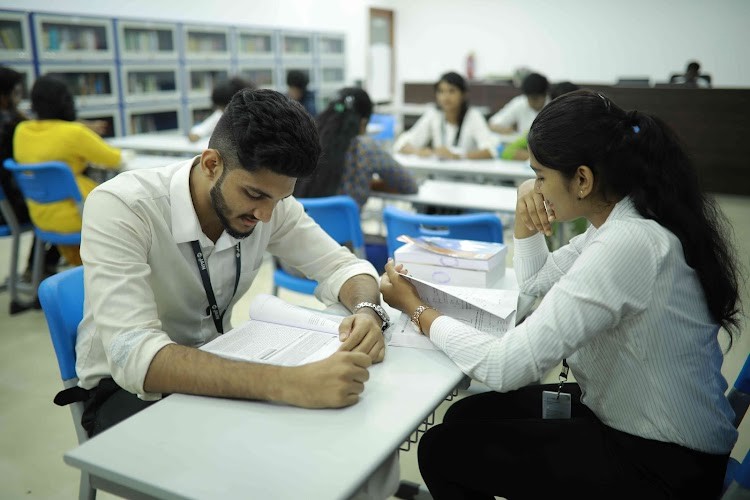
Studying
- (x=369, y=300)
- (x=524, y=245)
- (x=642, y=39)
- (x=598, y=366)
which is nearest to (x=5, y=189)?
(x=369, y=300)

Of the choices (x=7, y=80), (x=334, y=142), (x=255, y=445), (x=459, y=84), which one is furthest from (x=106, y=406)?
(x=459, y=84)

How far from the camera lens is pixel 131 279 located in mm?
1241

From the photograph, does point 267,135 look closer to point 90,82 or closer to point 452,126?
point 452,126

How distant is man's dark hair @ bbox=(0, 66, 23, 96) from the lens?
3586 millimetres

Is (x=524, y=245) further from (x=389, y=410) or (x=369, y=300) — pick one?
(x=389, y=410)

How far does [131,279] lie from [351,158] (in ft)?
6.17

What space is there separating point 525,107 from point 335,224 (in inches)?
138

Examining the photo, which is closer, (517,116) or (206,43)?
(517,116)

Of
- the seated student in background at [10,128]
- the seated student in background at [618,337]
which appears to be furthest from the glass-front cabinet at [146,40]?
the seated student in background at [618,337]

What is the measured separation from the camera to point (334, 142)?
2967 millimetres

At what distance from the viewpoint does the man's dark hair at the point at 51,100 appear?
3385 millimetres

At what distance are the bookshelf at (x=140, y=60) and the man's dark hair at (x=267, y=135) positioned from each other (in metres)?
4.61

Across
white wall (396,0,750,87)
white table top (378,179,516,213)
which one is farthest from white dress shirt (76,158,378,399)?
white wall (396,0,750,87)

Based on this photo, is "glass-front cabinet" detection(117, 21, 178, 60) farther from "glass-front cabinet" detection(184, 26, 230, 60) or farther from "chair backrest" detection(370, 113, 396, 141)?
"chair backrest" detection(370, 113, 396, 141)
